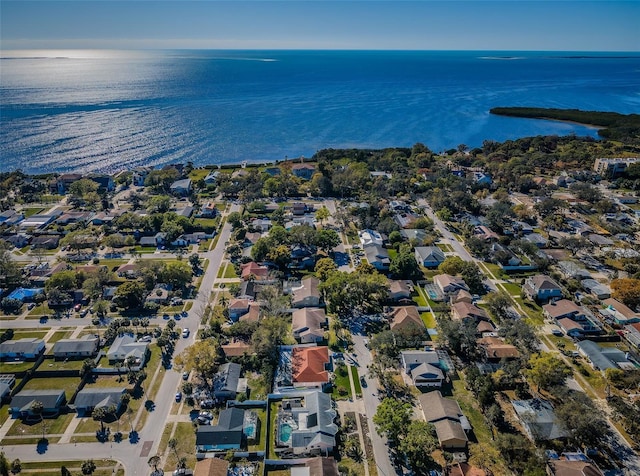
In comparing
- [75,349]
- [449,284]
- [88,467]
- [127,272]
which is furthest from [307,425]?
[127,272]

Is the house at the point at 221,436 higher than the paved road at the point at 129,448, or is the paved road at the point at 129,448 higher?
the house at the point at 221,436

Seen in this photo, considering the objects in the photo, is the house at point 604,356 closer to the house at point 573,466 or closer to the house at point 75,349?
the house at point 573,466

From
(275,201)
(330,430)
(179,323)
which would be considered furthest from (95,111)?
(330,430)

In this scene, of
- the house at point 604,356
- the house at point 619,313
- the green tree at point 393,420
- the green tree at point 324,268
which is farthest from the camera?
the green tree at point 324,268

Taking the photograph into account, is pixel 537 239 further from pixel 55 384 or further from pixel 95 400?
pixel 55 384

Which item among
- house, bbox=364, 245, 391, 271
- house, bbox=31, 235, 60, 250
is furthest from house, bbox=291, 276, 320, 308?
house, bbox=31, 235, 60, 250

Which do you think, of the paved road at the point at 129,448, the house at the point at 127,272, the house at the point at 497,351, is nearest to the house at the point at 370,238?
the house at the point at 497,351
